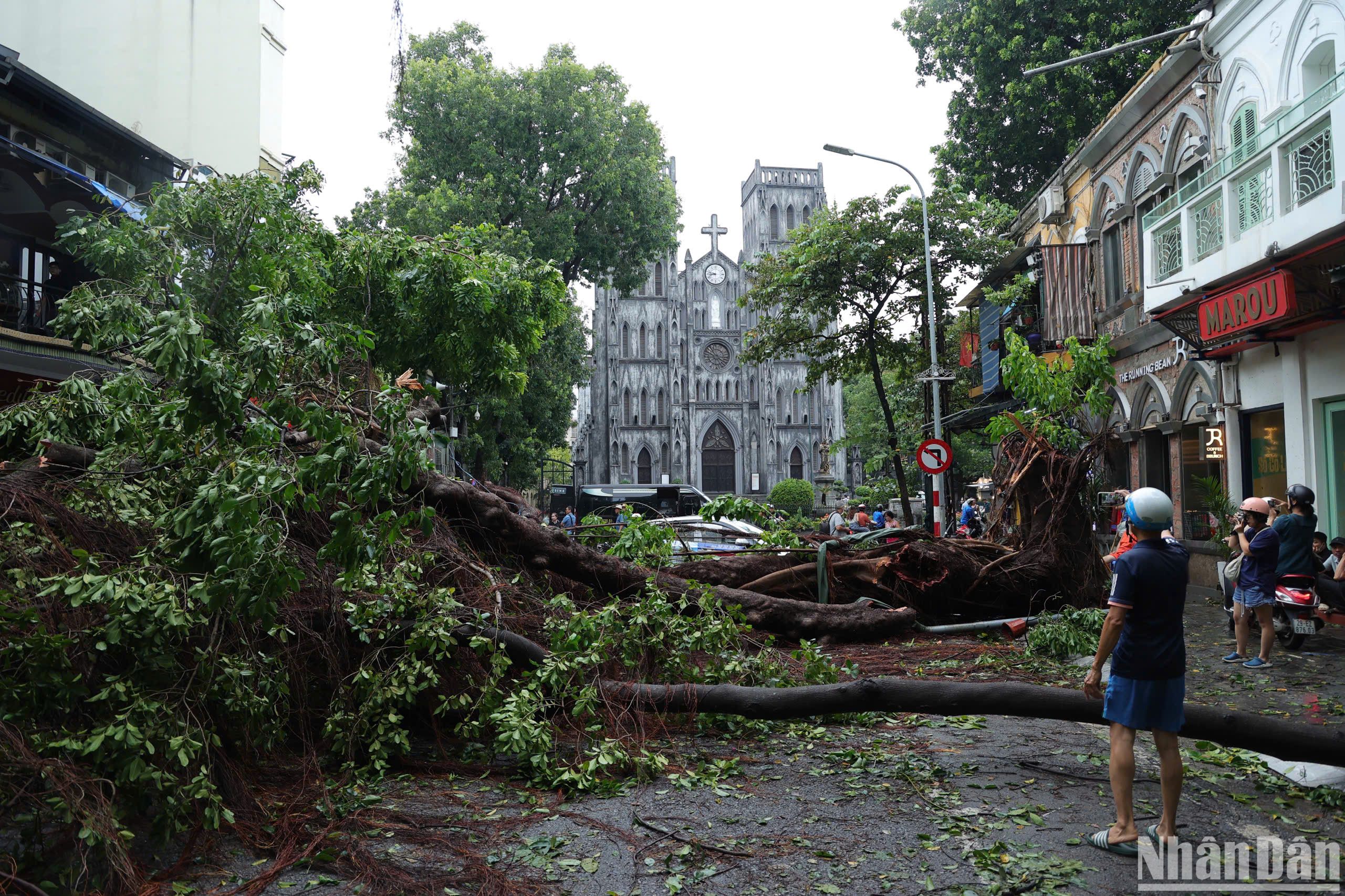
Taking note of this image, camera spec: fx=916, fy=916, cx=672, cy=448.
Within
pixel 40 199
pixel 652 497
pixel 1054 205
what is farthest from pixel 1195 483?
pixel 652 497

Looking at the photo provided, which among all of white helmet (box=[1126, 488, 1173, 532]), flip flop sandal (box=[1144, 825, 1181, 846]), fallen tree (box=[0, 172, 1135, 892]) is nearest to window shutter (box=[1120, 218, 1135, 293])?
fallen tree (box=[0, 172, 1135, 892])

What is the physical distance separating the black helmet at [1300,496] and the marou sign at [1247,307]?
325cm

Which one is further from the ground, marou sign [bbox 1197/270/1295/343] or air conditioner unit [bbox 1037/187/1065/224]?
air conditioner unit [bbox 1037/187/1065/224]

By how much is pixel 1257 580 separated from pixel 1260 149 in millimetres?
5853

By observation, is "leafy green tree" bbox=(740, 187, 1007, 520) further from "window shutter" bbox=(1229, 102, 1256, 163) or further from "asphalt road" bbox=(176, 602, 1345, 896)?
"asphalt road" bbox=(176, 602, 1345, 896)

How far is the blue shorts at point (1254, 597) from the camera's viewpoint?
7.83m

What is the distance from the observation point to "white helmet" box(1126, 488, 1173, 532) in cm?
402

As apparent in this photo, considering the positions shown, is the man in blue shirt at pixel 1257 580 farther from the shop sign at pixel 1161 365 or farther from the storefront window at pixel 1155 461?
the storefront window at pixel 1155 461

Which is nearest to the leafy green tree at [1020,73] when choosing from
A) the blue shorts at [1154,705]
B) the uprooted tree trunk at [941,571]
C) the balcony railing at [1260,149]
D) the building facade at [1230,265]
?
the building facade at [1230,265]

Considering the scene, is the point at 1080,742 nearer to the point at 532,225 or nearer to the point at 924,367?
the point at 924,367

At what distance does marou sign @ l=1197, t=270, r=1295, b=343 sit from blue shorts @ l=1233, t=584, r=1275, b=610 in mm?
4296

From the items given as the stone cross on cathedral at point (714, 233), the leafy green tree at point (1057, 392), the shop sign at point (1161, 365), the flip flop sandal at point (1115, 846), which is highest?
the stone cross on cathedral at point (714, 233)

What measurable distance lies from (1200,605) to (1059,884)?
11.1 meters

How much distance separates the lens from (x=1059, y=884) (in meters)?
3.63
